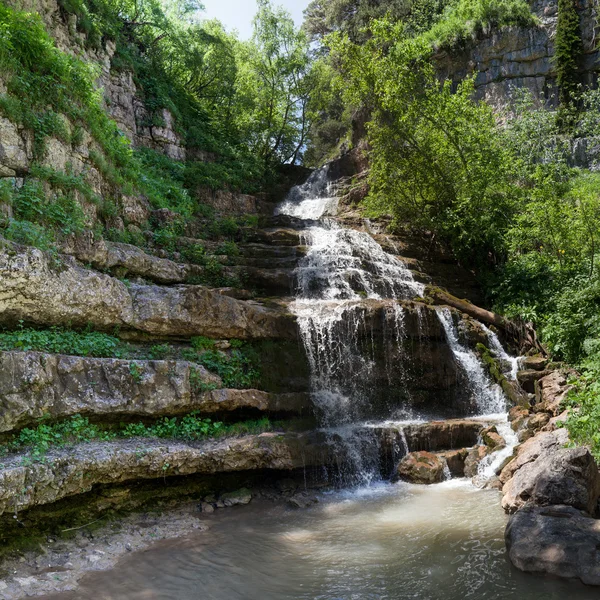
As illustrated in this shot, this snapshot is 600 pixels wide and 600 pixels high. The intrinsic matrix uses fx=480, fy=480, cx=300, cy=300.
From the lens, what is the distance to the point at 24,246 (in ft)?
25.1

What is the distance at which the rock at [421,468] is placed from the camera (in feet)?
30.6

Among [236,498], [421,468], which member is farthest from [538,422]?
[236,498]

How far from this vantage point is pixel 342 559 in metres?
6.36

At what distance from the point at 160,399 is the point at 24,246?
11.3 feet

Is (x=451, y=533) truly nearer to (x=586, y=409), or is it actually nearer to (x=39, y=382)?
(x=586, y=409)

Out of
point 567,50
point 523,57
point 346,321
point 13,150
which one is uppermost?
point 523,57

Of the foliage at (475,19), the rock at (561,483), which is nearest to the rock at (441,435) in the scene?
the rock at (561,483)

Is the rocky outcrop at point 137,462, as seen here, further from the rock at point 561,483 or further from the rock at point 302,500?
the rock at point 561,483

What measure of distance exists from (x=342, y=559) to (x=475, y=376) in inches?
296

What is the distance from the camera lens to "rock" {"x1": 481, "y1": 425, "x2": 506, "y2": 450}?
973 centimetres

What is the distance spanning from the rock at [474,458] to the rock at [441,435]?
0.58 m

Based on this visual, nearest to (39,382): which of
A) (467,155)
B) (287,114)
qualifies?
(467,155)

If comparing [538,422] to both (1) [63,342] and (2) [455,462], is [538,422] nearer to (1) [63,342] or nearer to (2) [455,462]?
(2) [455,462]

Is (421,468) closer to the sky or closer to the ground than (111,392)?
closer to the ground
